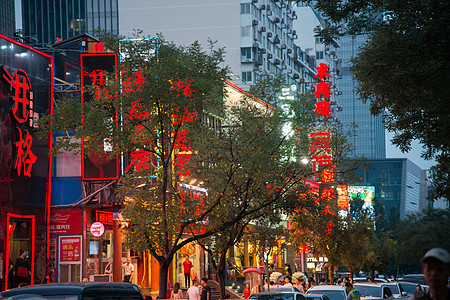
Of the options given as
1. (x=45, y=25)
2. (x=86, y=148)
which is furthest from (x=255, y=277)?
(x=45, y=25)

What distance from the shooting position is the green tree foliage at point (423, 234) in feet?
294

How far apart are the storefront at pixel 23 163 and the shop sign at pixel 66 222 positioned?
6.04 feet

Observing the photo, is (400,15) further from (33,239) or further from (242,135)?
(33,239)

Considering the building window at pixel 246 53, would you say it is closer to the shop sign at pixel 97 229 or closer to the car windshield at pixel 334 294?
the shop sign at pixel 97 229

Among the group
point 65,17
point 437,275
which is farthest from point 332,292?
point 65,17

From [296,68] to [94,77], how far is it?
7105 cm

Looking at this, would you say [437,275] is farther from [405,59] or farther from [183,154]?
[183,154]

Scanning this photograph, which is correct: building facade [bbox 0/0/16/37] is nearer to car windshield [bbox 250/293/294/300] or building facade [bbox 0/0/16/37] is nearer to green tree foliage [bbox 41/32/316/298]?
green tree foliage [bbox 41/32/316/298]

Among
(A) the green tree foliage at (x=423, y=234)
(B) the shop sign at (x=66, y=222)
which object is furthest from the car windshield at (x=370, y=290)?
(A) the green tree foliage at (x=423, y=234)

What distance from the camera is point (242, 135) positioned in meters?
22.5

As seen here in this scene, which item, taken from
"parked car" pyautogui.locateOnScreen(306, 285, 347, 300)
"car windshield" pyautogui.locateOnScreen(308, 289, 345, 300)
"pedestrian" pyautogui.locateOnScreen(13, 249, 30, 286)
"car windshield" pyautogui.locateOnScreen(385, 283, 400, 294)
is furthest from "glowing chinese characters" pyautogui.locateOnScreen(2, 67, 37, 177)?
"car windshield" pyautogui.locateOnScreen(385, 283, 400, 294)

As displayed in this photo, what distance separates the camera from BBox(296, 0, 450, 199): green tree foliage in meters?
13.1

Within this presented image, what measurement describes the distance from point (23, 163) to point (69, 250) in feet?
18.2

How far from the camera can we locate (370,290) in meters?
27.9
